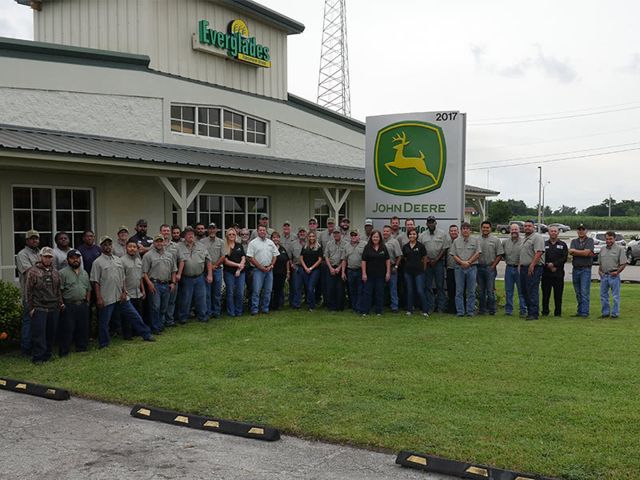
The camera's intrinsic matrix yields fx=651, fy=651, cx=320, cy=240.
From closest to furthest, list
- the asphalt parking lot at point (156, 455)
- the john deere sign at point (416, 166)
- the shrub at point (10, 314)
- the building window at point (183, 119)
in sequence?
the asphalt parking lot at point (156, 455) < the shrub at point (10, 314) < the john deere sign at point (416, 166) < the building window at point (183, 119)

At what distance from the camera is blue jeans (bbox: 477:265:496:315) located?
1175 centimetres

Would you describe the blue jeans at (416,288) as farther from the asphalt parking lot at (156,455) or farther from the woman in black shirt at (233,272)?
the asphalt parking lot at (156,455)

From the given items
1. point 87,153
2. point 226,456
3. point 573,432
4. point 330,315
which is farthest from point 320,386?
point 87,153

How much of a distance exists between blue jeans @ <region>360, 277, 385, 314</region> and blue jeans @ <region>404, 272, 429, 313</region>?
18.4 inches

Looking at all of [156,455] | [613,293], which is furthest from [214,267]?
[613,293]

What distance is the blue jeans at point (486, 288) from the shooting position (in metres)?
11.8

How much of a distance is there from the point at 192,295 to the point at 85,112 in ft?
19.4

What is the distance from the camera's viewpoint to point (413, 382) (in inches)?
277

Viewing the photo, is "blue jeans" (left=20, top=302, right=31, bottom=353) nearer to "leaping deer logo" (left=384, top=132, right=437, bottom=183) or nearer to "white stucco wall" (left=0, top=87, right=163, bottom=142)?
"white stucco wall" (left=0, top=87, right=163, bottom=142)

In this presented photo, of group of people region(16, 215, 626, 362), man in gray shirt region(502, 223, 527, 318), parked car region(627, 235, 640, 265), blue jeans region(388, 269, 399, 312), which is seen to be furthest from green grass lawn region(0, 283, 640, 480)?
parked car region(627, 235, 640, 265)

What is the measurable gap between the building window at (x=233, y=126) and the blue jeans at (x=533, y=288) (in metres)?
9.80

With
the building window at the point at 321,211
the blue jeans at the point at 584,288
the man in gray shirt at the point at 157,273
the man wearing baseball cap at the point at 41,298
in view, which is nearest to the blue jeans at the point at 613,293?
the blue jeans at the point at 584,288

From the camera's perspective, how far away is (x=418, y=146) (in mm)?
13531

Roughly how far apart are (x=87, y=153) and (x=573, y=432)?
371 inches
